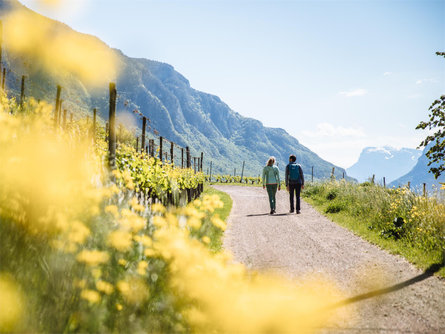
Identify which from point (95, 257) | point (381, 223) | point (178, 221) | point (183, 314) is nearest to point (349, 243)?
point (381, 223)

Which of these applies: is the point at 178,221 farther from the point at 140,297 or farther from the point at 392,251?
the point at 392,251

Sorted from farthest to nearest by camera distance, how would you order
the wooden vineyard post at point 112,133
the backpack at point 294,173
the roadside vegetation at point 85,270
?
the backpack at point 294,173 < the wooden vineyard post at point 112,133 < the roadside vegetation at point 85,270

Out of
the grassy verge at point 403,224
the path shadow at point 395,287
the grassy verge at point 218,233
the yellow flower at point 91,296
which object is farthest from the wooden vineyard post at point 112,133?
the grassy verge at point 403,224

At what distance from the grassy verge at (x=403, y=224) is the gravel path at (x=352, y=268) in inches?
12.2

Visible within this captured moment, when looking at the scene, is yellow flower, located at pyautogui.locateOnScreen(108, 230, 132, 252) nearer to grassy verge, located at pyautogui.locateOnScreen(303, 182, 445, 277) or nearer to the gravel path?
the gravel path

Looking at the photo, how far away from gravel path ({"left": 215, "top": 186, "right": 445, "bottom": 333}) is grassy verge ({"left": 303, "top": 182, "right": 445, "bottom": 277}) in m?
0.31

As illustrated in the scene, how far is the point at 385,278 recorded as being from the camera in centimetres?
471

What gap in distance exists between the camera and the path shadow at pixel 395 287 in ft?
12.4

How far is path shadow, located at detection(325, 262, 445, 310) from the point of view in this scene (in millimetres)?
3791

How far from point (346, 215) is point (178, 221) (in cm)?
919

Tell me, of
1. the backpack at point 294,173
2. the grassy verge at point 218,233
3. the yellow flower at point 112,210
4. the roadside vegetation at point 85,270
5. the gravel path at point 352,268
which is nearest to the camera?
the roadside vegetation at point 85,270

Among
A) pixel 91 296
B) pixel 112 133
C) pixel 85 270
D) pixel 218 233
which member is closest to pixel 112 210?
pixel 85 270

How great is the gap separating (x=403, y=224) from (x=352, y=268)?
3026 millimetres

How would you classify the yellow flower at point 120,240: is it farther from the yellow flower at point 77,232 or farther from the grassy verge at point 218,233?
the grassy verge at point 218,233
